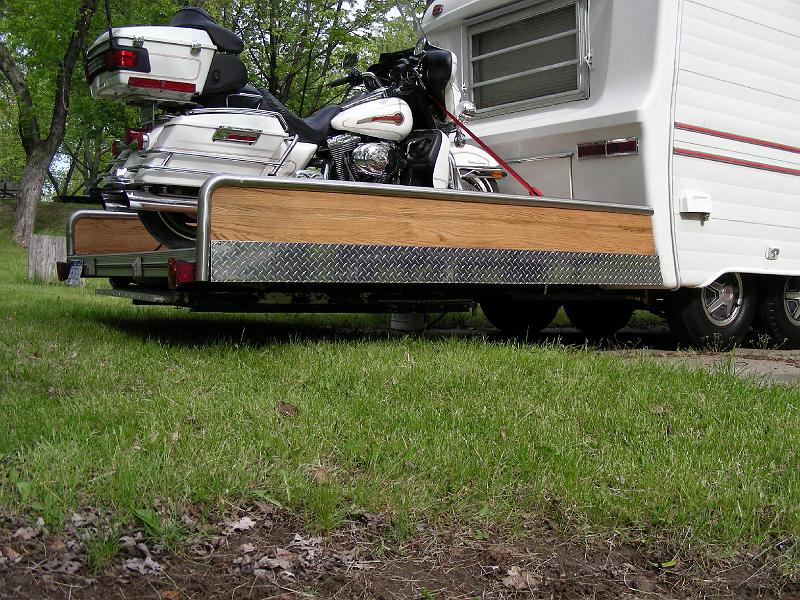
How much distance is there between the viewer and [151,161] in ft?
16.8

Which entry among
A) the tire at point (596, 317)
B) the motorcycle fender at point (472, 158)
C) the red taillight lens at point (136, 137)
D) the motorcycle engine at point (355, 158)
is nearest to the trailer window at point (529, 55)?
the motorcycle fender at point (472, 158)

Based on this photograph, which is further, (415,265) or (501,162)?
(501,162)

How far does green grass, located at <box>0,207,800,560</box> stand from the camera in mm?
2832

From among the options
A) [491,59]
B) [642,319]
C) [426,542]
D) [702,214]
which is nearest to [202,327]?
[491,59]

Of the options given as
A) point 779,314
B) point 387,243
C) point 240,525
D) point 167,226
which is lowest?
point 240,525

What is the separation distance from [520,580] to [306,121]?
12.7 ft

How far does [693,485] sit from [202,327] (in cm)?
443

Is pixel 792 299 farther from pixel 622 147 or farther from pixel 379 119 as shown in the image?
pixel 379 119

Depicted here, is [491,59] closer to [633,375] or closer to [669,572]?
[633,375]

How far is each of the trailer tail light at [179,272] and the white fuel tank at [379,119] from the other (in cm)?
166

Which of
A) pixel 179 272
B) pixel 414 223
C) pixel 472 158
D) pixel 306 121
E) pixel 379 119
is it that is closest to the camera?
pixel 179 272

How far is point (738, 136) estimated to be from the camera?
22.4 ft

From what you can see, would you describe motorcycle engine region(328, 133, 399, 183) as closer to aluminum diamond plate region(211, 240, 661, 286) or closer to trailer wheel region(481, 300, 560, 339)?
aluminum diamond plate region(211, 240, 661, 286)

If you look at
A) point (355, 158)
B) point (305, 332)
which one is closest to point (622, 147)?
point (355, 158)
